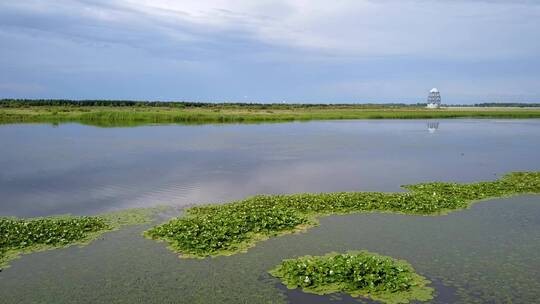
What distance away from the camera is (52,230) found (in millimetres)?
13656

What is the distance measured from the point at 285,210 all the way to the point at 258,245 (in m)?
3.20

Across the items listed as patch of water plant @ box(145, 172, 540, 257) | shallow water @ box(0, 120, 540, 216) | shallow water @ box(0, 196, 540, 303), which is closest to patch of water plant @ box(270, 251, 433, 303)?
shallow water @ box(0, 196, 540, 303)

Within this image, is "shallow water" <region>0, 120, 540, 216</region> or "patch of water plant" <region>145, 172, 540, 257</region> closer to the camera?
"patch of water plant" <region>145, 172, 540, 257</region>

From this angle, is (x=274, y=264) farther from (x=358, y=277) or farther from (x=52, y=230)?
(x=52, y=230)

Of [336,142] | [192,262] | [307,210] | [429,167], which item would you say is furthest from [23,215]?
[336,142]

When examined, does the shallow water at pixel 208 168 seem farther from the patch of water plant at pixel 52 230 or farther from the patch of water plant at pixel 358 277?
the patch of water plant at pixel 358 277

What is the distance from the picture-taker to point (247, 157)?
3153 cm

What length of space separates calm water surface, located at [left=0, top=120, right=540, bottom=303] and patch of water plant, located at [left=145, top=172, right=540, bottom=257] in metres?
0.57

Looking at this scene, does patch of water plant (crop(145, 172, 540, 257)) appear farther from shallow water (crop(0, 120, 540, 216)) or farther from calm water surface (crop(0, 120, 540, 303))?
shallow water (crop(0, 120, 540, 216))

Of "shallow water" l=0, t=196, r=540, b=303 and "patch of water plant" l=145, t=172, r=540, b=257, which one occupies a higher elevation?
"patch of water plant" l=145, t=172, r=540, b=257

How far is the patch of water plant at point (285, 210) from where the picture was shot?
42.7ft

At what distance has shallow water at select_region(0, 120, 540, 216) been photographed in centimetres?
1934

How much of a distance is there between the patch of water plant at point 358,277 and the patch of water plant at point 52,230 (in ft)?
21.0

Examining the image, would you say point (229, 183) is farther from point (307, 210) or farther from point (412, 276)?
point (412, 276)
